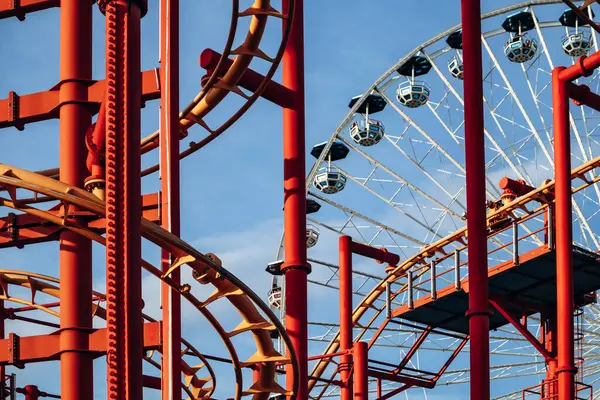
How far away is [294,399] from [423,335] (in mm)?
11768

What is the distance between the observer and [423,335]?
2909 cm

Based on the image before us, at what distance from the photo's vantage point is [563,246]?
2048cm

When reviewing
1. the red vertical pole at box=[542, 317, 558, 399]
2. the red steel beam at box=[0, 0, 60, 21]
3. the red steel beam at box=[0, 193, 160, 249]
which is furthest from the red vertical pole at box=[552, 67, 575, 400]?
the red steel beam at box=[0, 0, 60, 21]

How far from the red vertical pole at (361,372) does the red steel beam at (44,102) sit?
11.2m

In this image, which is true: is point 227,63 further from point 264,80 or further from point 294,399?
point 294,399

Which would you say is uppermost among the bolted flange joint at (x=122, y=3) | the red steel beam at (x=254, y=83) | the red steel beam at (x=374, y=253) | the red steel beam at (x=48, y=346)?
the red steel beam at (x=374, y=253)

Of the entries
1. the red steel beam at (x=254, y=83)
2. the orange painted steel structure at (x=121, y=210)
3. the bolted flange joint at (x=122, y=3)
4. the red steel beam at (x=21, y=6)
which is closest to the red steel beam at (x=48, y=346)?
the orange painted steel structure at (x=121, y=210)

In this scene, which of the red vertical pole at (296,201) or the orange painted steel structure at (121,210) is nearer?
the orange painted steel structure at (121,210)

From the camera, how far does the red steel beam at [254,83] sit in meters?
18.6

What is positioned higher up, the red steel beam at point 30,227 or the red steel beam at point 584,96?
the red steel beam at point 584,96

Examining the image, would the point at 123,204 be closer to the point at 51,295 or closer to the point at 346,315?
the point at 51,295

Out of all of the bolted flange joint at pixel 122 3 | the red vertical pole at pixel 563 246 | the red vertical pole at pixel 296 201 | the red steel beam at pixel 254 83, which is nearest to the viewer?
→ the bolted flange joint at pixel 122 3

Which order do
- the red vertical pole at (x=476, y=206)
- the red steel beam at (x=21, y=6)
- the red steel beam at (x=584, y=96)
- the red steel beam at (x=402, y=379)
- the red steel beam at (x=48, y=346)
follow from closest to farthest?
1. the red steel beam at (x=48, y=346)
2. the red steel beam at (x=21, y=6)
3. the red vertical pole at (x=476, y=206)
4. the red steel beam at (x=584, y=96)
5. the red steel beam at (x=402, y=379)

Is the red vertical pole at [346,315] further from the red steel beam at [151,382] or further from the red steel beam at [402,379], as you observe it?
the red steel beam at [151,382]
